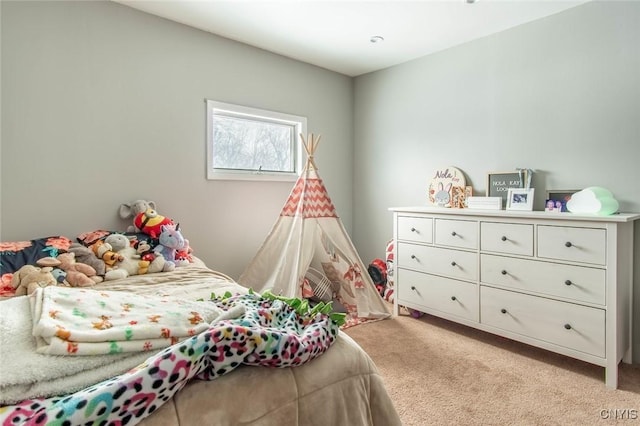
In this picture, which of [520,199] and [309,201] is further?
[309,201]

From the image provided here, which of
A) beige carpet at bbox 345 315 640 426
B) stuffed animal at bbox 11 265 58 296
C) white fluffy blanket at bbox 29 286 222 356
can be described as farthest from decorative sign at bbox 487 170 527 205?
stuffed animal at bbox 11 265 58 296

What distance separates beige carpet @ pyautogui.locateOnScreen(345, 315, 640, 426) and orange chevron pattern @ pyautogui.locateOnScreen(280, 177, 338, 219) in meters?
1.02

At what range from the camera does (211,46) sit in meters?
3.04

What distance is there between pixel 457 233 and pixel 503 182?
64 cm

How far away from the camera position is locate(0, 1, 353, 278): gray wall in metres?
2.24

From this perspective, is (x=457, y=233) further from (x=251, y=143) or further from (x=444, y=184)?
(x=251, y=143)

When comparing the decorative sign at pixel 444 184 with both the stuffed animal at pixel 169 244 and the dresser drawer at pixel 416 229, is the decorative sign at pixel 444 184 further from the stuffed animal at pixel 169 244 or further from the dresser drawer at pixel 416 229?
the stuffed animal at pixel 169 244

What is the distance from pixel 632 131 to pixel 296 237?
2.45 m

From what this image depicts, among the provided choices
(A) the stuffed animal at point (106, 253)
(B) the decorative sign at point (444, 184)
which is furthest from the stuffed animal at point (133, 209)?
(B) the decorative sign at point (444, 184)

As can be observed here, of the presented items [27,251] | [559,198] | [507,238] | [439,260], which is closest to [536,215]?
[507,238]

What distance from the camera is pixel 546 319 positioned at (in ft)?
7.43

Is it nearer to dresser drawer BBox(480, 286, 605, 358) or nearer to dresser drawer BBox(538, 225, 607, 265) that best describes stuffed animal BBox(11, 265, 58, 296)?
dresser drawer BBox(480, 286, 605, 358)

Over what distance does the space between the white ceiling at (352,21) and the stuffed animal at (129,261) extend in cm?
171

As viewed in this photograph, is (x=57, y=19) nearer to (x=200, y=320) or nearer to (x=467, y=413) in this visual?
(x=200, y=320)
